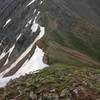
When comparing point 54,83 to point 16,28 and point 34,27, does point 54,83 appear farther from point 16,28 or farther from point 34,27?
point 16,28

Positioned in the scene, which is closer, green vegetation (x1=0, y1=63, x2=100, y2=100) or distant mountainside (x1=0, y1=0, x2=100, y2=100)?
green vegetation (x1=0, y1=63, x2=100, y2=100)

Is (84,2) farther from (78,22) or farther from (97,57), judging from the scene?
(97,57)

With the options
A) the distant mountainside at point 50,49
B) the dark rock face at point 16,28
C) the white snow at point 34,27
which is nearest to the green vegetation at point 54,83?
the distant mountainside at point 50,49

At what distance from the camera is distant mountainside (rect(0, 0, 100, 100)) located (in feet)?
120

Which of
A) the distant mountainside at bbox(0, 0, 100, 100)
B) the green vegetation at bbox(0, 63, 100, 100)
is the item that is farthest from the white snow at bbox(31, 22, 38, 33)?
the green vegetation at bbox(0, 63, 100, 100)

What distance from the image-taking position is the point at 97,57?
81.5 metres

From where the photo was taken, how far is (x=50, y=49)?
66.4 meters

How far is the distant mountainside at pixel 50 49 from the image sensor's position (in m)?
36.6

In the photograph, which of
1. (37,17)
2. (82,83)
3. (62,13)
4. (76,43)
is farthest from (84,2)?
(82,83)

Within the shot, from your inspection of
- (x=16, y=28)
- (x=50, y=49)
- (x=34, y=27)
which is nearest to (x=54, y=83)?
(x=50, y=49)

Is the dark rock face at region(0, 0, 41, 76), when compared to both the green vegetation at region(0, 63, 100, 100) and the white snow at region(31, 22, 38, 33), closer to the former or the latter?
the white snow at region(31, 22, 38, 33)

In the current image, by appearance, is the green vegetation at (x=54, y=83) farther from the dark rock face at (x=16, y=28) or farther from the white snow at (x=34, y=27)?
the white snow at (x=34, y=27)

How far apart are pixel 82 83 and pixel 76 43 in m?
49.9

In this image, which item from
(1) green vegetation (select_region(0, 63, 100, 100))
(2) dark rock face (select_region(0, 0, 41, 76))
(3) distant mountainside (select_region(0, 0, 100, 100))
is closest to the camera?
(1) green vegetation (select_region(0, 63, 100, 100))
